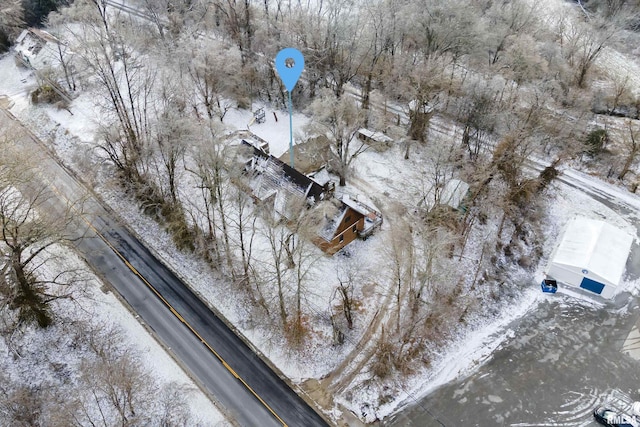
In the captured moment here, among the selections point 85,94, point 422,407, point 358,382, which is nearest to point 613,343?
point 422,407

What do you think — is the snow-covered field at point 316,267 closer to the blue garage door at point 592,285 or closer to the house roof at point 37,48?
the blue garage door at point 592,285

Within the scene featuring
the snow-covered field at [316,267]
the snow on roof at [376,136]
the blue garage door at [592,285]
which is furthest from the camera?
the snow on roof at [376,136]

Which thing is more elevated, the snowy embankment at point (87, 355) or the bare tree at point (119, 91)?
the bare tree at point (119, 91)

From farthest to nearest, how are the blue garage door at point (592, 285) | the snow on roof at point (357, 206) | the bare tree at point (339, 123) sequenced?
1. the bare tree at point (339, 123)
2. the snow on roof at point (357, 206)
3. the blue garage door at point (592, 285)

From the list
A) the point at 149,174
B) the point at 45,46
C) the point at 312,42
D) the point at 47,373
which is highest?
the point at 312,42

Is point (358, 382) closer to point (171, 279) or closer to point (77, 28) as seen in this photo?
point (171, 279)

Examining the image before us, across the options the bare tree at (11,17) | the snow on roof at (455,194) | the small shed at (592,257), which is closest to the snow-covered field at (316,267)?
the small shed at (592,257)
